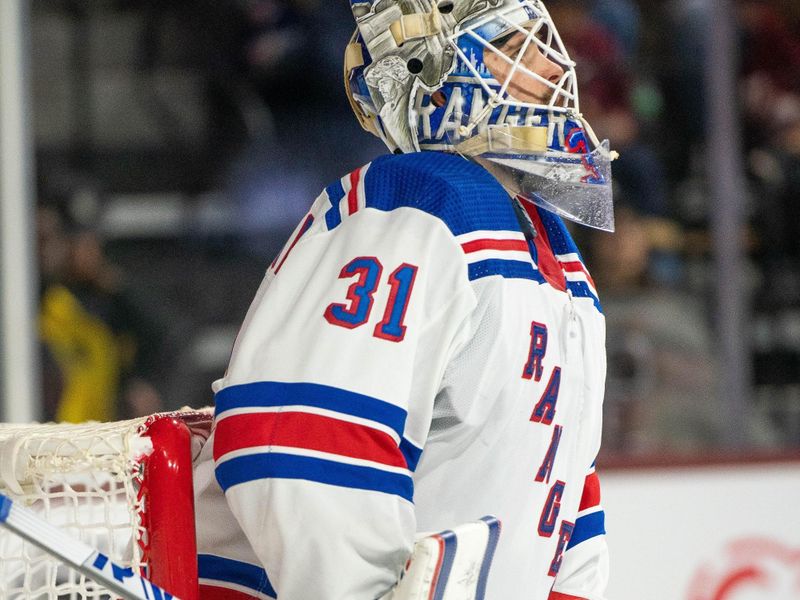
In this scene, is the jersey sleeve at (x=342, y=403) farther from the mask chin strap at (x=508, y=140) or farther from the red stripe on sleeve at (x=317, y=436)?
the mask chin strap at (x=508, y=140)

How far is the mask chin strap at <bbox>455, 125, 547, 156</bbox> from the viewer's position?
1.20 metres

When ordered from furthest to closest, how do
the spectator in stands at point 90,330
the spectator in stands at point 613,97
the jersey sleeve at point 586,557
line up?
the spectator in stands at point 613,97 → the spectator in stands at point 90,330 → the jersey sleeve at point 586,557

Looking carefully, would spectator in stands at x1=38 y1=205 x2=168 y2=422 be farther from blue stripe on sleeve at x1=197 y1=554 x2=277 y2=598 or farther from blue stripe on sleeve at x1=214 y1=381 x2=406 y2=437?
blue stripe on sleeve at x1=214 y1=381 x2=406 y2=437

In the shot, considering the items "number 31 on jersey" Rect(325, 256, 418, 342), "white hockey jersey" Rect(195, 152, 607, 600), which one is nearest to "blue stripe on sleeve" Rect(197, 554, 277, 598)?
"white hockey jersey" Rect(195, 152, 607, 600)

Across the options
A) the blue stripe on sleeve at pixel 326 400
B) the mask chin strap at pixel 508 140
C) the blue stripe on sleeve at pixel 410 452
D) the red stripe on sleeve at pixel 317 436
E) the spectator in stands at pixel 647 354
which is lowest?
the spectator in stands at pixel 647 354

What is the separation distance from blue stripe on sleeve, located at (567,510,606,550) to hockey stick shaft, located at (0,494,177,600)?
1.77 ft

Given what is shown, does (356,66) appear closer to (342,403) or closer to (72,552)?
→ (342,403)

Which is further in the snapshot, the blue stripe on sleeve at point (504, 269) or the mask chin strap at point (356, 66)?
the mask chin strap at point (356, 66)

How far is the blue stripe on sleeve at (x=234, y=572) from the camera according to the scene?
3.72 ft

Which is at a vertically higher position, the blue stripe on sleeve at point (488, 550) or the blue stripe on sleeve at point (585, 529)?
the blue stripe on sleeve at point (488, 550)

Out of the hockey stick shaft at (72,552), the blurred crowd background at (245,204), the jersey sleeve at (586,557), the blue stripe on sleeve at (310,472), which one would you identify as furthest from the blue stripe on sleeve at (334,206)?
the blurred crowd background at (245,204)

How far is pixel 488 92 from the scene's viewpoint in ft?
3.96

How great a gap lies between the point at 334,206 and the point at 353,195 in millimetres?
21

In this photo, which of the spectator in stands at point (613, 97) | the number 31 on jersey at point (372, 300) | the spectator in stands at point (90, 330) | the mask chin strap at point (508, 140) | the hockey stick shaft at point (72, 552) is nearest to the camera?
the hockey stick shaft at point (72, 552)
